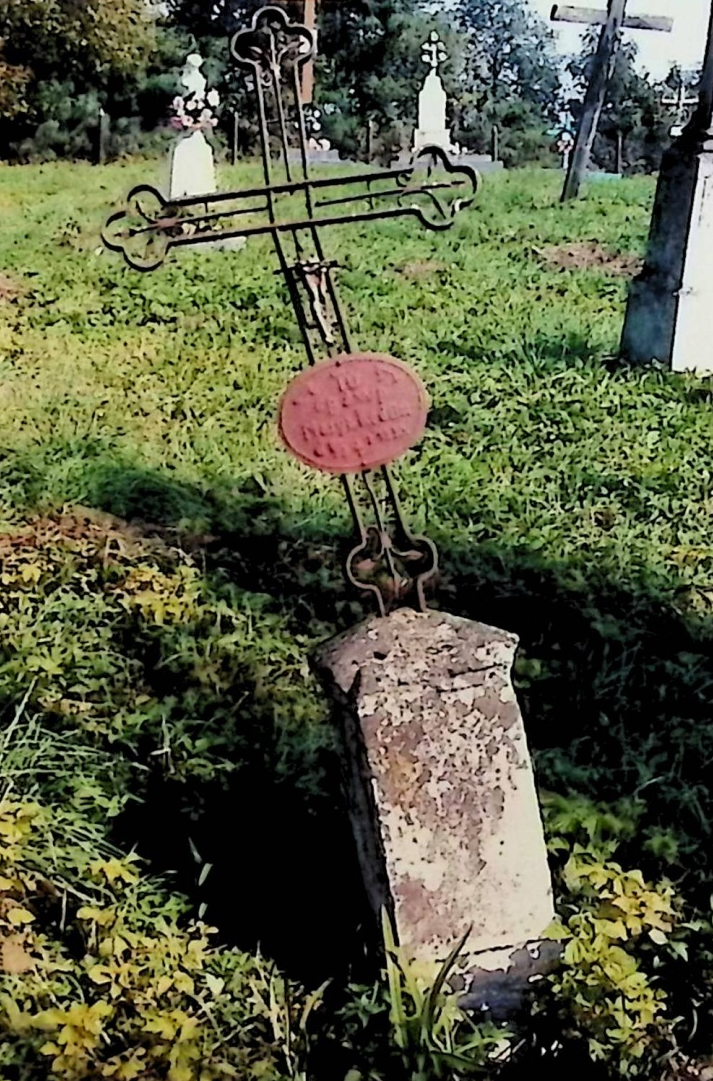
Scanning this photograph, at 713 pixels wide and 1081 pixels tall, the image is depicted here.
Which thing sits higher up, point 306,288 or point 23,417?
point 306,288

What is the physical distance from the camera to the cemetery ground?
2371mm

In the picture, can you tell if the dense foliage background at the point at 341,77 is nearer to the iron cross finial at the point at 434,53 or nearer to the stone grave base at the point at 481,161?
the stone grave base at the point at 481,161

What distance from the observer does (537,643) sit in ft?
12.7

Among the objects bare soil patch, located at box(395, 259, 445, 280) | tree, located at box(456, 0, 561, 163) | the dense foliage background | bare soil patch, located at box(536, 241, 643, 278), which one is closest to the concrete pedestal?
bare soil patch, located at box(536, 241, 643, 278)

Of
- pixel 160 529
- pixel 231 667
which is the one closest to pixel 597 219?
pixel 160 529

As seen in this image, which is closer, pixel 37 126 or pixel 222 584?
pixel 222 584

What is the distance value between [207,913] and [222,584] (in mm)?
1565

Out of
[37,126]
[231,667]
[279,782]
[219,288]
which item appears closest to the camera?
[279,782]

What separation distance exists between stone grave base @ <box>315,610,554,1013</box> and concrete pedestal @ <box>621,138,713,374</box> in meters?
4.57

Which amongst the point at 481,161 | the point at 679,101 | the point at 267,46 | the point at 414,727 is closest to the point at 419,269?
the point at 267,46

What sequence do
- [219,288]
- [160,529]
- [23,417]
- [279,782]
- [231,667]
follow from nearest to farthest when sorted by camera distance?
[279,782] → [231,667] → [160,529] → [23,417] → [219,288]

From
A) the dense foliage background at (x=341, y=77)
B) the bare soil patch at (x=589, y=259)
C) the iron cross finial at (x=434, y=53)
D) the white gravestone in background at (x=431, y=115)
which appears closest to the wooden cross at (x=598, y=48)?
the bare soil patch at (x=589, y=259)

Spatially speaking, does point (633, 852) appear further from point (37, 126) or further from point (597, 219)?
point (37, 126)

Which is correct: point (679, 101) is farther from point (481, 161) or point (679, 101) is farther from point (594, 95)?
point (594, 95)
